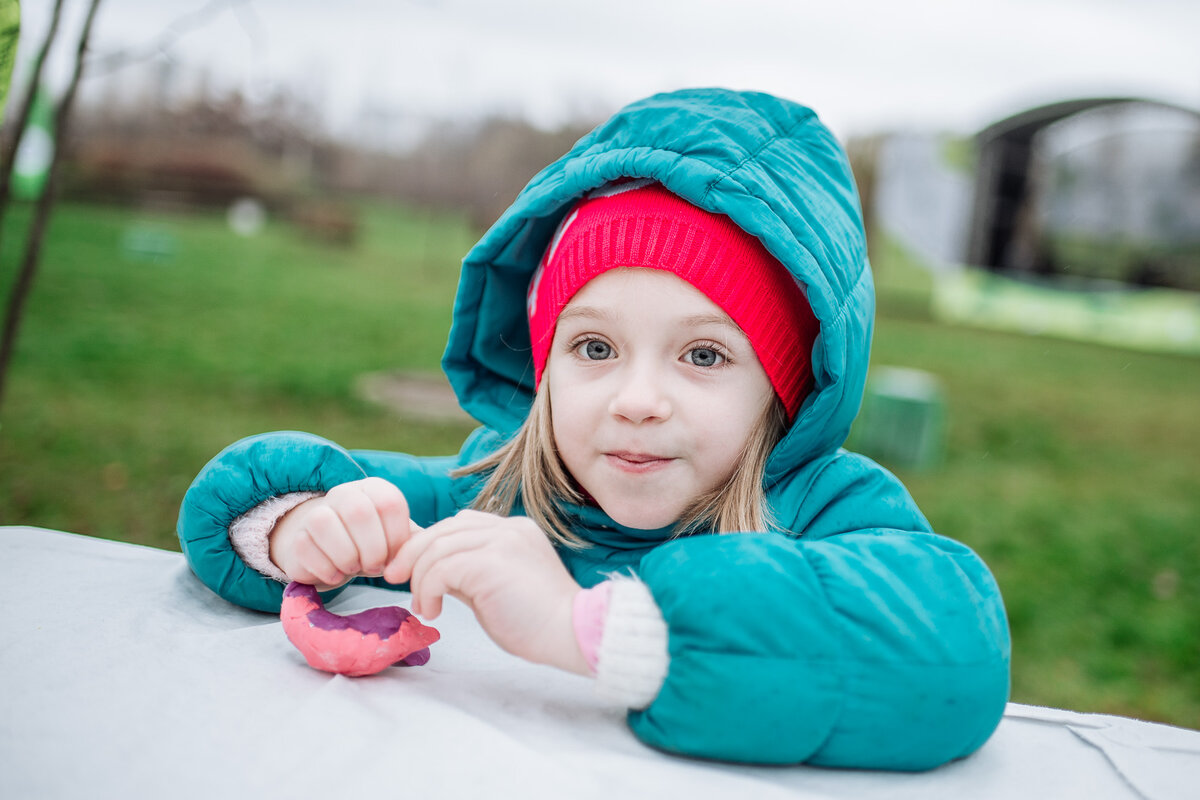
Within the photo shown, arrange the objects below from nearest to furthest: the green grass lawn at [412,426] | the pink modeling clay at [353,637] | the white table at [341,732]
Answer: the white table at [341,732] → the pink modeling clay at [353,637] → the green grass lawn at [412,426]

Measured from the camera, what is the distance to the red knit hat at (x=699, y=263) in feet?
4.41

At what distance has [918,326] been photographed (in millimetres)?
11938

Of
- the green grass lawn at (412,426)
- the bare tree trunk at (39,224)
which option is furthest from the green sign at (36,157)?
the bare tree trunk at (39,224)

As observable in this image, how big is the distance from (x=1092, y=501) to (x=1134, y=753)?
4344mm

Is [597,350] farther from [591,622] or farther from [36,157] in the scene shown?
[36,157]

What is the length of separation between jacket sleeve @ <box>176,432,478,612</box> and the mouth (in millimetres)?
380

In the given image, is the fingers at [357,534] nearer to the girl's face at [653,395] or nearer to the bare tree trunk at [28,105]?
the girl's face at [653,395]

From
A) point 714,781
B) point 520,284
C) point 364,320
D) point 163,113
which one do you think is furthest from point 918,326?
point 714,781

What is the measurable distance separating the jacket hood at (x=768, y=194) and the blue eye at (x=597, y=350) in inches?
9.6

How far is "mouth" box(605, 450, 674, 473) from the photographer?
4.36 ft

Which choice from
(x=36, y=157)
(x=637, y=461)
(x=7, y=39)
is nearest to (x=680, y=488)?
(x=637, y=461)

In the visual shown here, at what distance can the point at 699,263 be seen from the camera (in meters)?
1.34

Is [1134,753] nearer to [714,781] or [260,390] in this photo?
[714,781]

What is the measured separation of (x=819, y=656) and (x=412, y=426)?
14.0 feet
